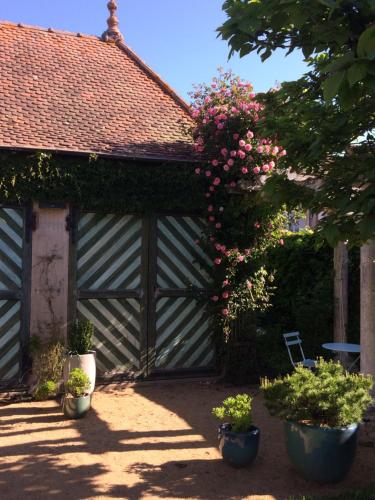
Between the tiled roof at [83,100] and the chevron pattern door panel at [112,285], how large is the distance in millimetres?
1108

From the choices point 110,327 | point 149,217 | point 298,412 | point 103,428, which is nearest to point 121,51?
point 149,217

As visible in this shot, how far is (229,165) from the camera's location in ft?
25.2

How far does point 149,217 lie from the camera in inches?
309

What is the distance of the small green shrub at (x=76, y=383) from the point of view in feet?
20.1

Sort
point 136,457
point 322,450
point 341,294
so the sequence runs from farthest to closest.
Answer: point 341,294 < point 136,457 < point 322,450

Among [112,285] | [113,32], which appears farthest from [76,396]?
[113,32]

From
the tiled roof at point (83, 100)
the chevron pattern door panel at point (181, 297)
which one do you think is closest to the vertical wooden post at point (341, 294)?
the chevron pattern door panel at point (181, 297)

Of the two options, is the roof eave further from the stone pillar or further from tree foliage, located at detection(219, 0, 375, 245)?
tree foliage, located at detection(219, 0, 375, 245)

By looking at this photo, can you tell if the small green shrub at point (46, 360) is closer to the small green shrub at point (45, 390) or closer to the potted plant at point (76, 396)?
the small green shrub at point (45, 390)

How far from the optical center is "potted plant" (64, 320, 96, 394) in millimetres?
6652

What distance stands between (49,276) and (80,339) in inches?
40.0

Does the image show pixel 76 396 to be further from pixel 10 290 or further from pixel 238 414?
pixel 238 414

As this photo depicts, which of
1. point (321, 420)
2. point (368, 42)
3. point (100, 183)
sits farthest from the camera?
point (100, 183)

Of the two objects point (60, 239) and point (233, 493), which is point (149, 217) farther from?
point (233, 493)
